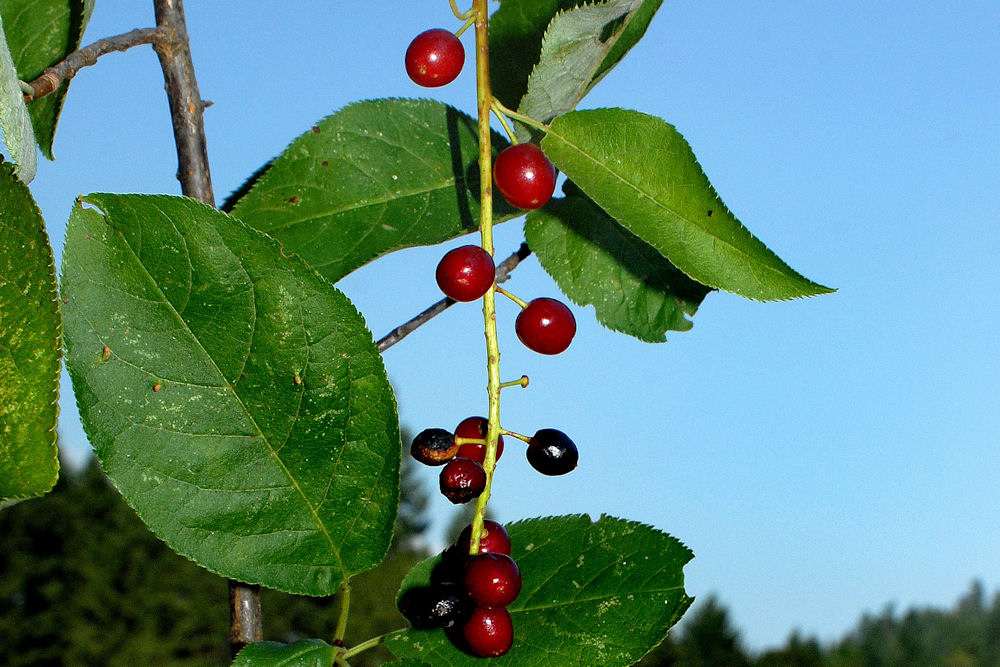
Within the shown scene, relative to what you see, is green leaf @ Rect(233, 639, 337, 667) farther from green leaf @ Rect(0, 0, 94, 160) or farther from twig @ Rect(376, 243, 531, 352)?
green leaf @ Rect(0, 0, 94, 160)

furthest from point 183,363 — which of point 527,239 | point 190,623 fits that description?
point 190,623

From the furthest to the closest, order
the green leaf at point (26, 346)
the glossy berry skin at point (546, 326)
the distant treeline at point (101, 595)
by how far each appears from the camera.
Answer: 1. the distant treeline at point (101, 595)
2. the glossy berry skin at point (546, 326)
3. the green leaf at point (26, 346)

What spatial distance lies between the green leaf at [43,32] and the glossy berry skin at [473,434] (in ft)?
2.37

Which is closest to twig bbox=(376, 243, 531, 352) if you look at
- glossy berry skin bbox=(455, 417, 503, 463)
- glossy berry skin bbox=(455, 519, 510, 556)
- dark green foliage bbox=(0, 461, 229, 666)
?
glossy berry skin bbox=(455, 417, 503, 463)

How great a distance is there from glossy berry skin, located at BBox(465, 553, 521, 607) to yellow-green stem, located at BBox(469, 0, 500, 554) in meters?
0.04

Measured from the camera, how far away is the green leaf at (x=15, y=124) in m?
0.82

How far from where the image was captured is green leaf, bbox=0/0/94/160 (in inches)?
47.1

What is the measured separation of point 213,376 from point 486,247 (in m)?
0.30

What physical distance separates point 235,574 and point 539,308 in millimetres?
406

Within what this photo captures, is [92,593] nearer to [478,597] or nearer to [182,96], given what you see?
[182,96]

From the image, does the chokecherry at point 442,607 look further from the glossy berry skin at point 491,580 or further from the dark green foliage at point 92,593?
the dark green foliage at point 92,593

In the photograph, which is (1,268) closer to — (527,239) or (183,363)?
(183,363)

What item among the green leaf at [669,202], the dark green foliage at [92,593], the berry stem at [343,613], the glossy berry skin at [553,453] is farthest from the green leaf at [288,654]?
the dark green foliage at [92,593]

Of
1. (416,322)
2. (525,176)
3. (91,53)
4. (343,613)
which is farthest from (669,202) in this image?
(91,53)
